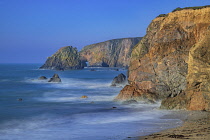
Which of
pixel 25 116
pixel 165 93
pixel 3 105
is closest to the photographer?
pixel 25 116

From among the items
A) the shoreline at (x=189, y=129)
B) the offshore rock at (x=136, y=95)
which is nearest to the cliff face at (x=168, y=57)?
the offshore rock at (x=136, y=95)

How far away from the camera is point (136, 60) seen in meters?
51.9

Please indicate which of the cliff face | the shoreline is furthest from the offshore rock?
the shoreline

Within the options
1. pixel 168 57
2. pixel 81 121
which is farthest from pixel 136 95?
pixel 81 121

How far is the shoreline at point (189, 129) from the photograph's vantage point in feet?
84.0

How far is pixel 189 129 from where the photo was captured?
2850 centimetres

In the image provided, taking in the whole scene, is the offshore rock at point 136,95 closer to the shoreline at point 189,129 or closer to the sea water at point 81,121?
the sea water at point 81,121

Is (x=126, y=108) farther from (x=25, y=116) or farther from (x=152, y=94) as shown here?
(x=25, y=116)

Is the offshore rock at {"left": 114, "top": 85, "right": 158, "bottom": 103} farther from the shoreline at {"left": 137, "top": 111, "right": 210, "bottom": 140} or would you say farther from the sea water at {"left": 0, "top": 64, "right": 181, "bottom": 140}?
the shoreline at {"left": 137, "top": 111, "right": 210, "bottom": 140}

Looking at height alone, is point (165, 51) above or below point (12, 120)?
above

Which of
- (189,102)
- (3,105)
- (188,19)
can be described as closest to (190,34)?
(188,19)

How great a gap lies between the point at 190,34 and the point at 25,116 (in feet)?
78.4

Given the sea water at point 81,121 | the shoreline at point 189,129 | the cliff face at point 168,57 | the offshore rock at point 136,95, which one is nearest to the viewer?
the shoreline at point 189,129

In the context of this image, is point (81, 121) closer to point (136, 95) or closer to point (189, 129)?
point (189, 129)
